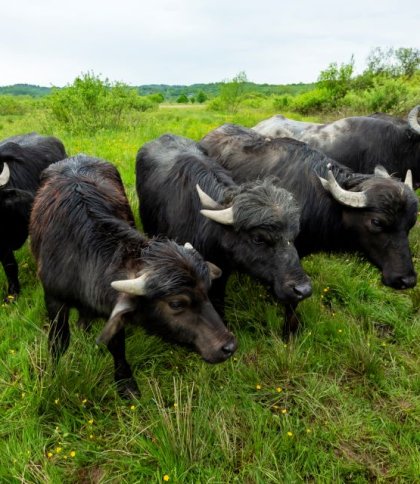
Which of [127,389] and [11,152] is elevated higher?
[11,152]

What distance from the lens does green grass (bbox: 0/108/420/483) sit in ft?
8.40

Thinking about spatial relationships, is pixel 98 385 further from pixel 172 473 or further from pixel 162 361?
pixel 172 473

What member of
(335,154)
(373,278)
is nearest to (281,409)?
(373,278)

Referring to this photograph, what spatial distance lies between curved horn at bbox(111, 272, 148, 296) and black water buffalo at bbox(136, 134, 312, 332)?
1166 millimetres

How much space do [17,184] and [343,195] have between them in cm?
400

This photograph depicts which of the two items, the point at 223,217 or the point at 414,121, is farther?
the point at 414,121

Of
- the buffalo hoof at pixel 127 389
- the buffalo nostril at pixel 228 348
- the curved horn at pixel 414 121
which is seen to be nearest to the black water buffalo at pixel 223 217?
the buffalo nostril at pixel 228 348

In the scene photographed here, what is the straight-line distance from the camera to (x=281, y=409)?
122 inches

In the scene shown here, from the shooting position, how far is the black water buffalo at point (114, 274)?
2.71m

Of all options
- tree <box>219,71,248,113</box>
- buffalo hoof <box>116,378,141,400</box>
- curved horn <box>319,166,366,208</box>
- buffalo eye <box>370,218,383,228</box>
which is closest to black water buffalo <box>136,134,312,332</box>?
curved horn <box>319,166,366,208</box>

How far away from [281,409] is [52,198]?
2705 millimetres

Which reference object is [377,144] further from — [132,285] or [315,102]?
[315,102]

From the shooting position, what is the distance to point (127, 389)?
3.18 meters

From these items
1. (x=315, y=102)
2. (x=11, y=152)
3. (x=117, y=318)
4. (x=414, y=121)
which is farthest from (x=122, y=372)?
(x=315, y=102)
